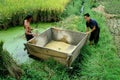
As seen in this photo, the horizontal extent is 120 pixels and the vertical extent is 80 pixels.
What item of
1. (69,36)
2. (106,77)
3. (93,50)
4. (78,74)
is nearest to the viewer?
(106,77)

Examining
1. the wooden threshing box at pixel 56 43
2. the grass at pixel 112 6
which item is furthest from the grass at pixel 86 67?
the grass at pixel 112 6

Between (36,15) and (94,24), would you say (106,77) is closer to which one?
(94,24)

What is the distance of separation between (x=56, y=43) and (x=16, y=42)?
132 centimetres

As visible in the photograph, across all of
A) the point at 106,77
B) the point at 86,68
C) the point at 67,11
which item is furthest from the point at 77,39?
the point at 67,11

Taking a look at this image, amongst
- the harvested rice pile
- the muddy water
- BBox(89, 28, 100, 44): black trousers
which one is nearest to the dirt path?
BBox(89, 28, 100, 44): black trousers

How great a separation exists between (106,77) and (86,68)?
573 mm

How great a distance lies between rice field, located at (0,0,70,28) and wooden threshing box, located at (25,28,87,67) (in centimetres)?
204

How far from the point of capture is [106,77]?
517cm

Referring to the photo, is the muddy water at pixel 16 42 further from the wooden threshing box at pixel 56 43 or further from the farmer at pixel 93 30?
the farmer at pixel 93 30

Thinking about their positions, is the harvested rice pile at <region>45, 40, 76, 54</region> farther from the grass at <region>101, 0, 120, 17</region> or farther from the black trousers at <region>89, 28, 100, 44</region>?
the grass at <region>101, 0, 120, 17</region>

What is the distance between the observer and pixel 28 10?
344 inches

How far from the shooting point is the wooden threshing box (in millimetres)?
5660

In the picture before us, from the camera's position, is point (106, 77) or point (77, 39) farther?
point (77, 39)

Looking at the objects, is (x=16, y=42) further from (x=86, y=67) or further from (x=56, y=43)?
(x=86, y=67)
